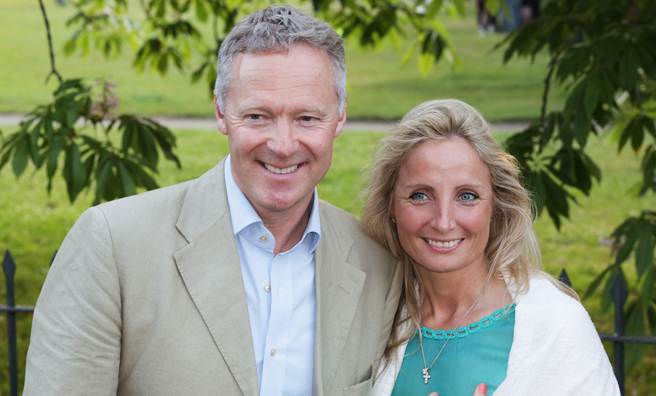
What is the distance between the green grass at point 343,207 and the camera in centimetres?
530

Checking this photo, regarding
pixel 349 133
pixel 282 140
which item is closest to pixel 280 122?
pixel 282 140

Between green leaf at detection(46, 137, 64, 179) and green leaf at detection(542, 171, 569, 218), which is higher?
green leaf at detection(46, 137, 64, 179)

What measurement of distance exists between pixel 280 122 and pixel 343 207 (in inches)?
235

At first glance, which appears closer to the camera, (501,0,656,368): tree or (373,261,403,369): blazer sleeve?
(373,261,403,369): blazer sleeve

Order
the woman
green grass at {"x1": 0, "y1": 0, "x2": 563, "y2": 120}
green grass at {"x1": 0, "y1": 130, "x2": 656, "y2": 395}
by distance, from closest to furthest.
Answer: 1. the woman
2. green grass at {"x1": 0, "y1": 130, "x2": 656, "y2": 395}
3. green grass at {"x1": 0, "y1": 0, "x2": 563, "y2": 120}

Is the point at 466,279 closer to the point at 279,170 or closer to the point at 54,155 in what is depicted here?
the point at 279,170

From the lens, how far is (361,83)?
53.3 feet

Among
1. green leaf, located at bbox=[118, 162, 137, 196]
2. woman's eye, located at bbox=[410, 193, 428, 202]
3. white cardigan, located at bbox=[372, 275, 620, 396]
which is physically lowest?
white cardigan, located at bbox=[372, 275, 620, 396]

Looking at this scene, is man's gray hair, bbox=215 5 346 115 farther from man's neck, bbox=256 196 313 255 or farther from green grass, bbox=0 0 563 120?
green grass, bbox=0 0 563 120

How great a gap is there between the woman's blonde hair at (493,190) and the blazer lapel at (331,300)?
0.27 meters

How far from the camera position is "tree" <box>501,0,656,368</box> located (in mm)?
2668

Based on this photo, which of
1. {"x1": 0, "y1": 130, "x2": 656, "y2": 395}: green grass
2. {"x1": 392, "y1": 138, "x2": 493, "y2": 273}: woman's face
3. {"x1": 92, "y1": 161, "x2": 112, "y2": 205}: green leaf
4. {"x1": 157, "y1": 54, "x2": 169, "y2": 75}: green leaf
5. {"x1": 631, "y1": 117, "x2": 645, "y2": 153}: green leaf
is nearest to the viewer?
{"x1": 392, "y1": 138, "x2": 493, "y2": 273}: woman's face

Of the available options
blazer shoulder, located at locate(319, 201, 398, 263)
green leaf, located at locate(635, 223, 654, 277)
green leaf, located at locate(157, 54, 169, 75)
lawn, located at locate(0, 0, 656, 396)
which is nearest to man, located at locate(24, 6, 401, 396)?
blazer shoulder, located at locate(319, 201, 398, 263)

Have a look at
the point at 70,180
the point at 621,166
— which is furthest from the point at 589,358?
the point at 621,166
